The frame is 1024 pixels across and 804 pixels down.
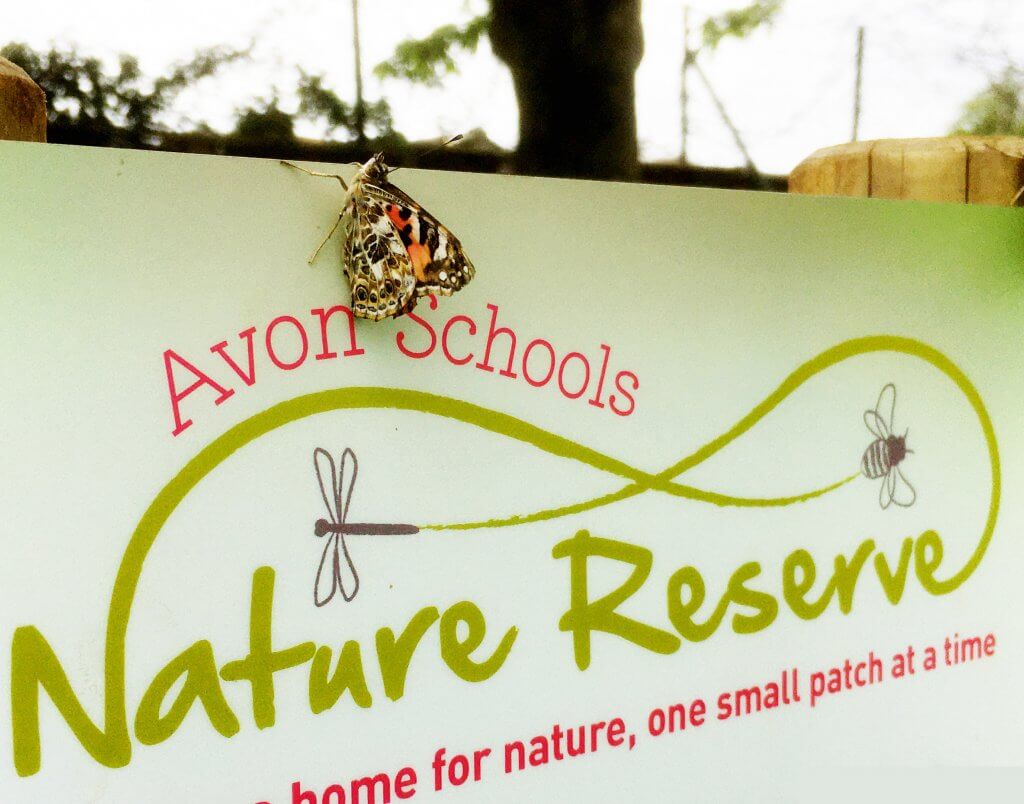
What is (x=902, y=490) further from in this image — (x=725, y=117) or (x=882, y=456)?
(x=725, y=117)

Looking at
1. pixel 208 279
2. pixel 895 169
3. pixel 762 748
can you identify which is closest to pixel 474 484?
pixel 208 279

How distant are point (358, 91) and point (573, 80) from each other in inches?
22.6

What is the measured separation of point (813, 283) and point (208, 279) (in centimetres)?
130

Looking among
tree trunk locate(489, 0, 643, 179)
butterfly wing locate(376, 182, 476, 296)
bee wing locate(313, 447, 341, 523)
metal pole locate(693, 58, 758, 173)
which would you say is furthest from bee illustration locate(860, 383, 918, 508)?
bee wing locate(313, 447, 341, 523)

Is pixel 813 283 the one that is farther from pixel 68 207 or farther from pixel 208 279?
pixel 68 207

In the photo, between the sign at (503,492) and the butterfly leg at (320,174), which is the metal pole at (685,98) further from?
the butterfly leg at (320,174)

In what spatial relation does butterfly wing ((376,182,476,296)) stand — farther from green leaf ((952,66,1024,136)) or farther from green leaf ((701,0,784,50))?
green leaf ((952,66,1024,136))

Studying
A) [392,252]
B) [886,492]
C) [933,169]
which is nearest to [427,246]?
[392,252]

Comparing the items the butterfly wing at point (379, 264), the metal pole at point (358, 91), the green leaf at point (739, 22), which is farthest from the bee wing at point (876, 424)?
the metal pole at point (358, 91)

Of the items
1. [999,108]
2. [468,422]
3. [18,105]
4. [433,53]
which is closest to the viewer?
[18,105]

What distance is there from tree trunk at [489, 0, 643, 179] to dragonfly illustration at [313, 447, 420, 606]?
991 millimetres

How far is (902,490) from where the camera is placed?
223 centimetres

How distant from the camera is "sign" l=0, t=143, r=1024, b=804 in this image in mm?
1396

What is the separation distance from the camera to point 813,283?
208cm
